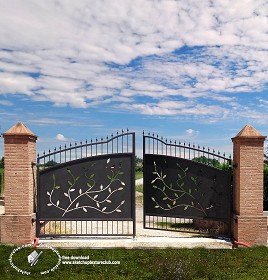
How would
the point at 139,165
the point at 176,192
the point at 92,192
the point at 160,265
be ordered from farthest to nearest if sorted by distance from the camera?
the point at 139,165 < the point at 176,192 < the point at 92,192 < the point at 160,265

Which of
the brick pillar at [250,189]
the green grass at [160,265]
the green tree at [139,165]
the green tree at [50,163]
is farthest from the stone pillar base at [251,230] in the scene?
the green tree at [50,163]

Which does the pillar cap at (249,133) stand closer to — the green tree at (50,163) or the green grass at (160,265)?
the green grass at (160,265)

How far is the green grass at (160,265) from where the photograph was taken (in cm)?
565

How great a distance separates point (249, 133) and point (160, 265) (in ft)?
11.8

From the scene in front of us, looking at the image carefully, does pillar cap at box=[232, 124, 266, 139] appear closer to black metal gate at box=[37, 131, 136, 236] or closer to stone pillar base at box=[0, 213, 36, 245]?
black metal gate at box=[37, 131, 136, 236]

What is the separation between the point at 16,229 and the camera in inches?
294

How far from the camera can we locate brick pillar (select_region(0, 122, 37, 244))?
746cm

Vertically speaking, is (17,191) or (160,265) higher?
(17,191)

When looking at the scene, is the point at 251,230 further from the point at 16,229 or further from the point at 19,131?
the point at 19,131

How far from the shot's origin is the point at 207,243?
7.46 meters

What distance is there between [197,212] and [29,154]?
4.19 meters

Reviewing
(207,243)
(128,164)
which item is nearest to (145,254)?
(207,243)

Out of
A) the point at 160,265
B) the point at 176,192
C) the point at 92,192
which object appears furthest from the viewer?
the point at 176,192

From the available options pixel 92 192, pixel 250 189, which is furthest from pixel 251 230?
pixel 92 192
